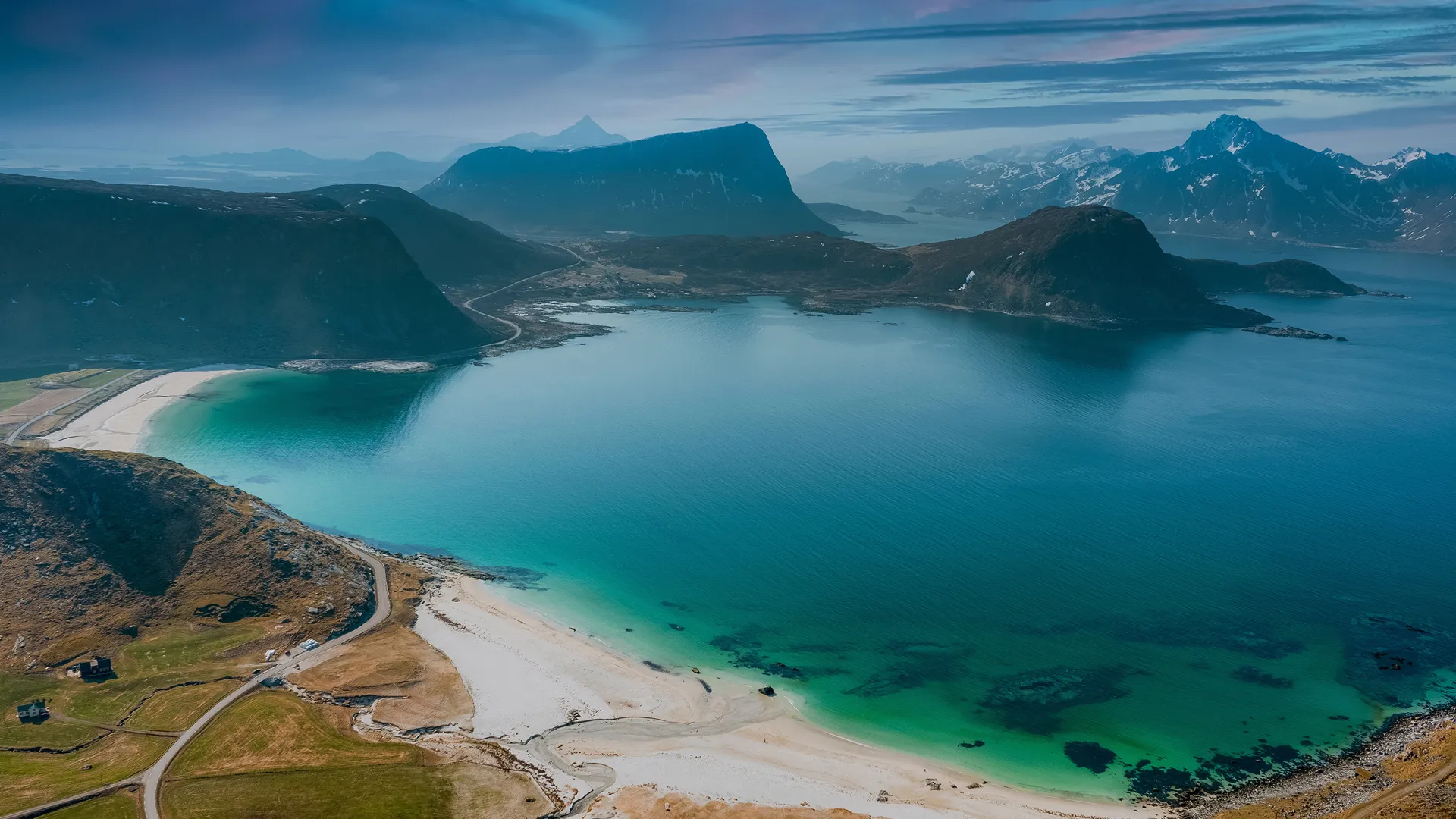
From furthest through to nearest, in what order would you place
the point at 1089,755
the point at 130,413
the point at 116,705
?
the point at 130,413, the point at 1089,755, the point at 116,705

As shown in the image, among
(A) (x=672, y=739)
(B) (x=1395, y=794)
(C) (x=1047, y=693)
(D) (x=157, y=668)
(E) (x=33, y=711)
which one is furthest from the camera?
(C) (x=1047, y=693)

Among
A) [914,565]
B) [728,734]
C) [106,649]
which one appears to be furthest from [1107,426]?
[106,649]

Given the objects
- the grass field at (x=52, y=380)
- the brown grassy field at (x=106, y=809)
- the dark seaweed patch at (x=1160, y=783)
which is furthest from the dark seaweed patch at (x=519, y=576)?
the grass field at (x=52, y=380)

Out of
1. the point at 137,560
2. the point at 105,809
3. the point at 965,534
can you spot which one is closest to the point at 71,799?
the point at 105,809

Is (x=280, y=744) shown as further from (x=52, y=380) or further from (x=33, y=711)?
(x=52, y=380)

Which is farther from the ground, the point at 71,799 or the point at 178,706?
the point at 178,706
